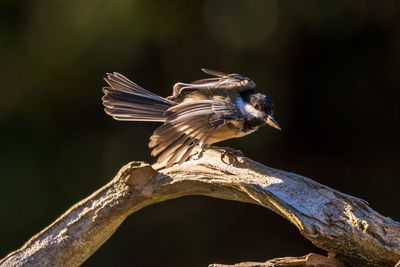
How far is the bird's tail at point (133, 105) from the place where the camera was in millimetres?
1888

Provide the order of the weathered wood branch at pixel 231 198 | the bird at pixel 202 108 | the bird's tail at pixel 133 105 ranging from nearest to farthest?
the weathered wood branch at pixel 231 198, the bird at pixel 202 108, the bird's tail at pixel 133 105

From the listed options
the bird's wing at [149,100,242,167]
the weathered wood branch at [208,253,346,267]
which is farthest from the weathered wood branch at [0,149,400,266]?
the bird's wing at [149,100,242,167]

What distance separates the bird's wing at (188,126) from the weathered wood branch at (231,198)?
0.16 m

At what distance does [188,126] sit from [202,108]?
0.11m

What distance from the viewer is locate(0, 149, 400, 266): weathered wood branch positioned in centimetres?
149

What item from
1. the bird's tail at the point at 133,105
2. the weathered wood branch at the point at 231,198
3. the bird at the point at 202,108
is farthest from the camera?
the bird's tail at the point at 133,105

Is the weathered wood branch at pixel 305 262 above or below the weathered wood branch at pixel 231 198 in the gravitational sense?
below

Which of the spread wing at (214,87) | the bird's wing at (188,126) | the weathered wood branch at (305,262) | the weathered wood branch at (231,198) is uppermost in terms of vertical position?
the spread wing at (214,87)

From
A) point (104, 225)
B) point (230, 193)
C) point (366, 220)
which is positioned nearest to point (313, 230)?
point (366, 220)

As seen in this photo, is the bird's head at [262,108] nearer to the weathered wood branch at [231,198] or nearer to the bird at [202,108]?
the bird at [202,108]

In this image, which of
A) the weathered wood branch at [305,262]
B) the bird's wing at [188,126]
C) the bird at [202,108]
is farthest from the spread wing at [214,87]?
the weathered wood branch at [305,262]

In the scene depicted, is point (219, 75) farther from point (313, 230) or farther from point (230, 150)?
point (313, 230)

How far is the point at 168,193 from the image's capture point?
184 cm

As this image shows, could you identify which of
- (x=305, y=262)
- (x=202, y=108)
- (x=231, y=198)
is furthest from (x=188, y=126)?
(x=305, y=262)
